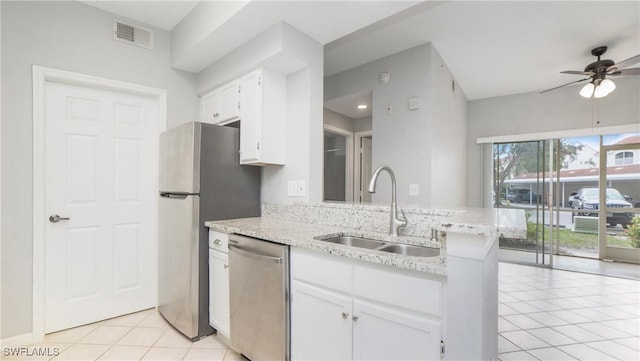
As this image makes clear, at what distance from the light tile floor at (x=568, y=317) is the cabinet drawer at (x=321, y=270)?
1.54 meters

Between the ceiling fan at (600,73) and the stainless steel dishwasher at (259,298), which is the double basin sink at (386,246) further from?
the ceiling fan at (600,73)

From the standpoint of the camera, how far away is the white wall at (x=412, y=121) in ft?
9.89

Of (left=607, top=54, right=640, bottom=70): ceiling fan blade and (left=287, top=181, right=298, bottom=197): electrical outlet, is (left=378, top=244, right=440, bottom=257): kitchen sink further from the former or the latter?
(left=607, top=54, right=640, bottom=70): ceiling fan blade

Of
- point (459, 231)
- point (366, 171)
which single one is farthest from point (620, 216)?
point (459, 231)

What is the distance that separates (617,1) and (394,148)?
7.46 ft

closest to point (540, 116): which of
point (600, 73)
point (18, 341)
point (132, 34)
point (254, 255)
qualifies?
point (600, 73)

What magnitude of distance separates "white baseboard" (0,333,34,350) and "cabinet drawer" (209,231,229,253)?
1505 mm

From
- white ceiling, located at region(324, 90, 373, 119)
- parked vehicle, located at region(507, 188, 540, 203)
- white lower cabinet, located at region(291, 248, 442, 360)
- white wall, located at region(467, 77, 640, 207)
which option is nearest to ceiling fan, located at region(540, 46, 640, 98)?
white wall, located at region(467, 77, 640, 207)

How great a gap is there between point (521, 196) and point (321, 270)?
4.91 metres

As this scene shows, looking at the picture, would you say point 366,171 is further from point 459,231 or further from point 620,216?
point 459,231

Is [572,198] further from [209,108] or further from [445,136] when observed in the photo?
[209,108]

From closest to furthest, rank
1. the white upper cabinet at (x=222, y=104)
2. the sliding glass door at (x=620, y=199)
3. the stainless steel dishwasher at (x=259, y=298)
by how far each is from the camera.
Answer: the stainless steel dishwasher at (x=259, y=298) → the white upper cabinet at (x=222, y=104) → the sliding glass door at (x=620, y=199)

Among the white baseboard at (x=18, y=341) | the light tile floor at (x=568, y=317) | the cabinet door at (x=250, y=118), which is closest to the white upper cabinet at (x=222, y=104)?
the cabinet door at (x=250, y=118)

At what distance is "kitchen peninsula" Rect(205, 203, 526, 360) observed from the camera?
1.02 m
